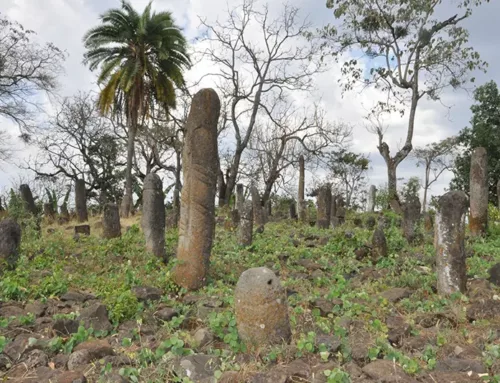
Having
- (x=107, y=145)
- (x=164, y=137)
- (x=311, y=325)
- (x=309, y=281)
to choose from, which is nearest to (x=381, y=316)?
(x=311, y=325)

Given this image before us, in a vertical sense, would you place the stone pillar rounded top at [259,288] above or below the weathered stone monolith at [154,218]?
below

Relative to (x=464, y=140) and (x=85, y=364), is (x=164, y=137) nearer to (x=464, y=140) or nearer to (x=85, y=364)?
(x=464, y=140)

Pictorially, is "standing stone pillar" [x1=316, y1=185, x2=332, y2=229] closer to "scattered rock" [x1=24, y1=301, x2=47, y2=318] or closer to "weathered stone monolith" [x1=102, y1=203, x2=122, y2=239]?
"weathered stone monolith" [x1=102, y1=203, x2=122, y2=239]

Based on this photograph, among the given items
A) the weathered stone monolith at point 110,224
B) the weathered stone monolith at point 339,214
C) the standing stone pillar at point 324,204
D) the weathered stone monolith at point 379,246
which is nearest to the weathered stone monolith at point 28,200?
the weathered stone monolith at point 110,224

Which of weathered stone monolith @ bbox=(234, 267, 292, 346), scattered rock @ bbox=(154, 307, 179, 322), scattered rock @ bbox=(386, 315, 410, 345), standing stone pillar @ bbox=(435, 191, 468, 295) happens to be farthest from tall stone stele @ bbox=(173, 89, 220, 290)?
standing stone pillar @ bbox=(435, 191, 468, 295)

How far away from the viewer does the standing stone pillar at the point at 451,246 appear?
759 centimetres

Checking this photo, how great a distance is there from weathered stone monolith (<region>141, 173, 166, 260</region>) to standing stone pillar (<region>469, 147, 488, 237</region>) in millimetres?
8514

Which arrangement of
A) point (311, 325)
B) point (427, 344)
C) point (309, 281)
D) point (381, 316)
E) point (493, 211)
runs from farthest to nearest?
1. point (493, 211)
2. point (309, 281)
3. point (381, 316)
4. point (311, 325)
5. point (427, 344)

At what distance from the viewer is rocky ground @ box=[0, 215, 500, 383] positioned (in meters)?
4.54

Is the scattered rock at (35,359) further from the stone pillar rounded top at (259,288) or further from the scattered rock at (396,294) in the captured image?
the scattered rock at (396,294)

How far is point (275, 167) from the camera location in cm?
2978

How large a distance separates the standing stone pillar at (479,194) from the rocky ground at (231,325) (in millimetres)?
3815

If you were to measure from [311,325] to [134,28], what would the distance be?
76.9ft

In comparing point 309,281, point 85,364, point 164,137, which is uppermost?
point 164,137
